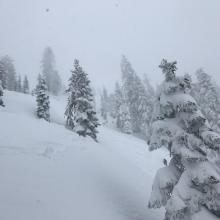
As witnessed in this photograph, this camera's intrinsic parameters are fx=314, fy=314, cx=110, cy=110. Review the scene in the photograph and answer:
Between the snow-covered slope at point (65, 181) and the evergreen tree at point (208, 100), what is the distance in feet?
62.0

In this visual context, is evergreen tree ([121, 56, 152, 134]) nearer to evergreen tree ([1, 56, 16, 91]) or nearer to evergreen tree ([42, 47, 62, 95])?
evergreen tree ([42, 47, 62, 95])

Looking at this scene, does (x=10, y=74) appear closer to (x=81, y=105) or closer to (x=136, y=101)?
(x=136, y=101)

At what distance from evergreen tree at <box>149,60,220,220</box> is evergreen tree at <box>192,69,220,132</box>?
24.0 metres

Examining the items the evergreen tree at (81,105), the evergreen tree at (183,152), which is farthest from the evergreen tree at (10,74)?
the evergreen tree at (183,152)

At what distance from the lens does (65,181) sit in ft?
57.5

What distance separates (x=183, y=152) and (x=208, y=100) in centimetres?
2852

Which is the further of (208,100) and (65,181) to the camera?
(208,100)

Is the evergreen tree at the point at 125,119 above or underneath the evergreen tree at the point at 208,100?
underneath

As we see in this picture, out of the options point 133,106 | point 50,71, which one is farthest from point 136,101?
point 50,71

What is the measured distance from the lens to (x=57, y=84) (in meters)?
94.9

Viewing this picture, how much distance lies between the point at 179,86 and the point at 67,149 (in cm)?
1104

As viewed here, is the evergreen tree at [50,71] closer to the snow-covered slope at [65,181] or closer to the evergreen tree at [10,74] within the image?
the evergreen tree at [10,74]

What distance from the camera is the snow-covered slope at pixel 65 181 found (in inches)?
575

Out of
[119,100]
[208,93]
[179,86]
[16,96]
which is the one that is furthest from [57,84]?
[179,86]
